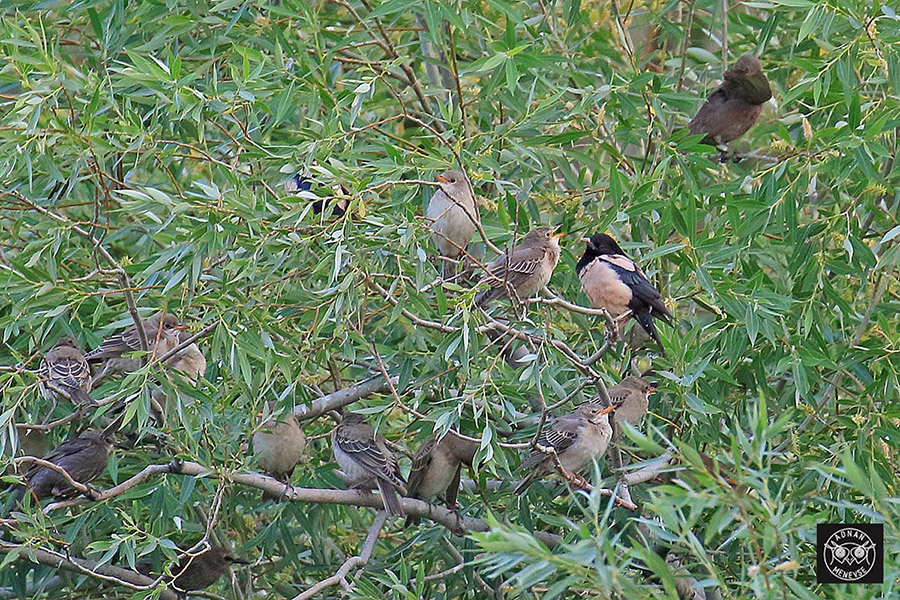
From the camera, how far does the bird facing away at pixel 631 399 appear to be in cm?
559

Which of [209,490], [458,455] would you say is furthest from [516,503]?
[209,490]

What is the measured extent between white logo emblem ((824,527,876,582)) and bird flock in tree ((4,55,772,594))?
1.29 meters

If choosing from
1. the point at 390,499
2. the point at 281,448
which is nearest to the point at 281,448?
the point at 281,448

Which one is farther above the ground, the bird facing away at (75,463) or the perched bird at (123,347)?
the perched bird at (123,347)

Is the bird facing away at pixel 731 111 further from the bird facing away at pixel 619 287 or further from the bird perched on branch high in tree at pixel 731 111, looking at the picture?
the bird facing away at pixel 619 287

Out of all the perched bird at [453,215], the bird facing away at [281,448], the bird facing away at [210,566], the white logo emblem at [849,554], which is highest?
the white logo emblem at [849,554]

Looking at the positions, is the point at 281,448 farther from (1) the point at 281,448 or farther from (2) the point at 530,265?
(2) the point at 530,265

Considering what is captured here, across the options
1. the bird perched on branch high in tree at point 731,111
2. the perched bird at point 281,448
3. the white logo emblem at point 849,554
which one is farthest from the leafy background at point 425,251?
the bird perched on branch high in tree at point 731,111

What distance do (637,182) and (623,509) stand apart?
57.3 inches

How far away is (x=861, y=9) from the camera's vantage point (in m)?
4.75

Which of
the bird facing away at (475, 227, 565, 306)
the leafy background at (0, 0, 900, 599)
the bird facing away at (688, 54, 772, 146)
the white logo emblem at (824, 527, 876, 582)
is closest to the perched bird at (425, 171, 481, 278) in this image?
the leafy background at (0, 0, 900, 599)

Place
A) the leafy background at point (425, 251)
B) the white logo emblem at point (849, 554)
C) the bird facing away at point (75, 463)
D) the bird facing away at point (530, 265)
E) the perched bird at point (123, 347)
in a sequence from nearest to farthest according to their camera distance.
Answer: the white logo emblem at point (849, 554), the leafy background at point (425, 251), the bird facing away at point (530, 265), the bird facing away at point (75, 463), the perched bird at point (123, 347)

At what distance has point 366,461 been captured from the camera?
5992 millimetres

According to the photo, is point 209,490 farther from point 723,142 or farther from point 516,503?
point 723,142
